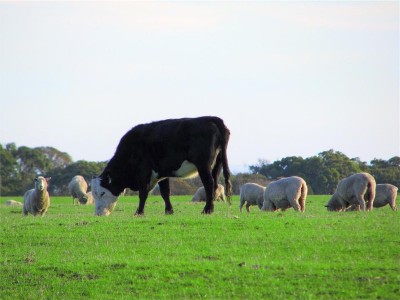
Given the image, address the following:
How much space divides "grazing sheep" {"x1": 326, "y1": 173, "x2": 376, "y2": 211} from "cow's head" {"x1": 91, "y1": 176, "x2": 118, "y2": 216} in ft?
24.6

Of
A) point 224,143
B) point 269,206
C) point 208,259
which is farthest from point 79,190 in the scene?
point 208,259

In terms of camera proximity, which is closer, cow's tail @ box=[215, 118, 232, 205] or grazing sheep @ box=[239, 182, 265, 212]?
cow's tail @ box=[215, 118, 232, 205]

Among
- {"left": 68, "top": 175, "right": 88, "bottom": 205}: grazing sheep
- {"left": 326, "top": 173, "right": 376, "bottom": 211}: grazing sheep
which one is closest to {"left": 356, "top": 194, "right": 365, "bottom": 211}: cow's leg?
{"left": 326, "top": 173, "right": 376, "bottom": 211}: grazing sheep

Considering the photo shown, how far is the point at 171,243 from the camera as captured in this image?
16.5 metres

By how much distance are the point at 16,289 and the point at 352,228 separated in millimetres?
7054

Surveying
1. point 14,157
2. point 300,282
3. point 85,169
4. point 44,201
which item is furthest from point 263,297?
point 14,157

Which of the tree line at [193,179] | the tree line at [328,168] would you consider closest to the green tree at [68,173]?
the tree line at [193,179]

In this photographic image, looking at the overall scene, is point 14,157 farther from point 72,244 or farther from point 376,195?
point 72,244

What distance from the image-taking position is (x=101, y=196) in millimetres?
24297

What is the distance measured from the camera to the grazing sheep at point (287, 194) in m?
A: 25.8

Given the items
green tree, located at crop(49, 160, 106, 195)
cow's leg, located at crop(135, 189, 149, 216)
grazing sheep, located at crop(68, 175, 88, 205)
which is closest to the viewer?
cow's leg, located at crop(135, 189, 149, 216)

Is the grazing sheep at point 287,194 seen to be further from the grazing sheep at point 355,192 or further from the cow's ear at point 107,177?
the cow's ear at point 107,177

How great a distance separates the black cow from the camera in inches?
843

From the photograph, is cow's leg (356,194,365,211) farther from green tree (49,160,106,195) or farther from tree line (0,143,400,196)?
green tree (49,160,106,195)
